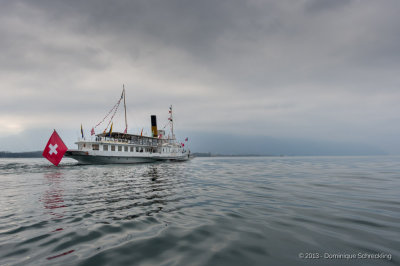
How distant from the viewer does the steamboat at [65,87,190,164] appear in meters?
34.0

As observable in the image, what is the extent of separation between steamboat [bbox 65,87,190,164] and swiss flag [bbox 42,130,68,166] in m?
5.49

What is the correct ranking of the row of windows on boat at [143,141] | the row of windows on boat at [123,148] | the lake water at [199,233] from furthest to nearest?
1. the row of windows on boat at [143,141]
2. the row of windows on boat at [123,148]
3. the lake water at [199,233]

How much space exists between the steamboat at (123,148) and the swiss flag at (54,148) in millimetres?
5489

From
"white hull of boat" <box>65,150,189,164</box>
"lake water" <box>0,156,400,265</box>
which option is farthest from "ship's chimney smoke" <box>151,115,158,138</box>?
"lake water" <box>0,156,400,265</box>

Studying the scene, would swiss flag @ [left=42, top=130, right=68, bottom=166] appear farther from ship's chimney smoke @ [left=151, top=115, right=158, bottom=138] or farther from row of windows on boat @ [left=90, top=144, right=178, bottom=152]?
ship's chimney smoke @ [left=151, top=115, right=158, bottom=138]

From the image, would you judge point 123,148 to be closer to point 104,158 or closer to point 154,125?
point 104,158

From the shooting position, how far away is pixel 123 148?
125 ft

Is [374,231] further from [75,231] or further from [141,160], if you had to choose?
[141,160]

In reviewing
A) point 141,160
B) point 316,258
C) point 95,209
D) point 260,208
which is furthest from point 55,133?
point 316,258

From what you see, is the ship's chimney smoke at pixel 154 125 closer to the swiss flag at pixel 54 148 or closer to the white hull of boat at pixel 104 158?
the white hull of boat at pixel 104 158

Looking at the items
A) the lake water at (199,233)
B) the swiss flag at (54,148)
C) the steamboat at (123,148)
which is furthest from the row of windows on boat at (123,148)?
the lake water at (199,233)

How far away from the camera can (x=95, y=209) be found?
653cm

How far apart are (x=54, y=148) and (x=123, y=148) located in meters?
13.0

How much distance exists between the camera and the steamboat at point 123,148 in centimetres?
3400
